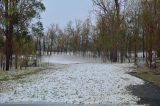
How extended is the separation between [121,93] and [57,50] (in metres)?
88.7

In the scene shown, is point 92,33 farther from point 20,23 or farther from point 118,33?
point 20,23

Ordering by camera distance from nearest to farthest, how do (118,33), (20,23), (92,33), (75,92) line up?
(75,92) < (20,23) < (118,33) < (92,33)

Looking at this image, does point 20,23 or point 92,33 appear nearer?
point 20,23

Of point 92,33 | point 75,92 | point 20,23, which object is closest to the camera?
point 75,92

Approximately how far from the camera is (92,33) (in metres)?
91.7

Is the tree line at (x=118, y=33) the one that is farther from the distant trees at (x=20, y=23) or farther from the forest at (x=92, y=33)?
the distant trees at (x=20, y=23)

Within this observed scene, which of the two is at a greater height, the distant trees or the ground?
the distant trees

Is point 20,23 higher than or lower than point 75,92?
higher

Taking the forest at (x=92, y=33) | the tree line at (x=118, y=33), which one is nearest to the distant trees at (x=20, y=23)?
the forest at (x=92, y=33)

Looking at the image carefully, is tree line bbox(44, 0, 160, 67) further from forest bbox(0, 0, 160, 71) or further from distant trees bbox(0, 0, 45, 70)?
distant trees bbox(0, 0, 45, 70)

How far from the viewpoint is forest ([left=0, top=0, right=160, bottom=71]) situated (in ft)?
117

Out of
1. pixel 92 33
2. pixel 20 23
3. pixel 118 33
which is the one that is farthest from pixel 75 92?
pixel 92 33

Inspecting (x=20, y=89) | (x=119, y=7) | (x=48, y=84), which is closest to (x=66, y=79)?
(x=48, y=84)

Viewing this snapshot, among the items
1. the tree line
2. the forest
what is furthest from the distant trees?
the tree line
